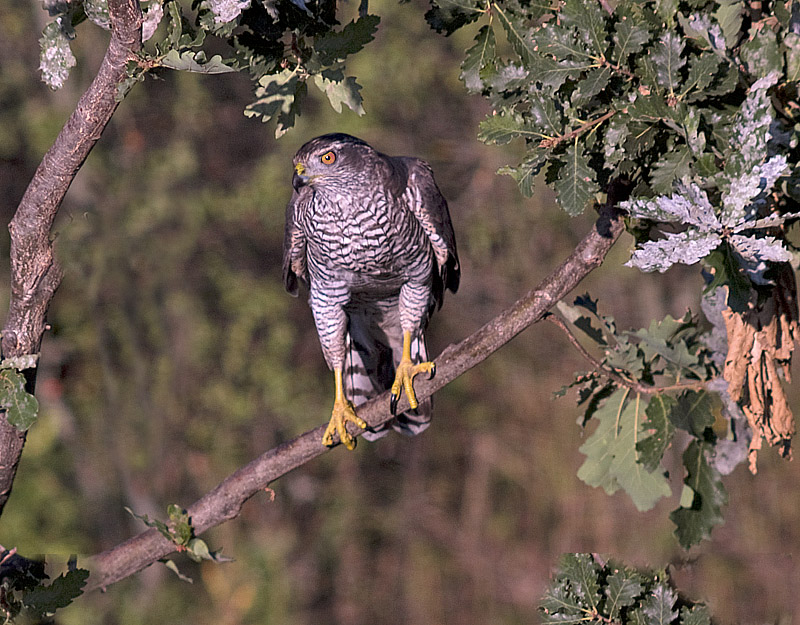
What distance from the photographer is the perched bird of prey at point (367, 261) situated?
2781 millimetres

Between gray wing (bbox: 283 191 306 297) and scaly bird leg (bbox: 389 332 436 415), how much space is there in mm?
475

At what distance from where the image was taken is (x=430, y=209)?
2.97 meters

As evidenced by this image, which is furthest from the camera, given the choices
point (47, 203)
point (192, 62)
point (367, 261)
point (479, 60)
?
point (367, 261)

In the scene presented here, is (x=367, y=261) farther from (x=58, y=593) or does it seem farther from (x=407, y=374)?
(x=58, y=593)

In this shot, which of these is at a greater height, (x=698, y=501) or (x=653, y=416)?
(x=653, y=416)

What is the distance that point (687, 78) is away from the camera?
1.64m

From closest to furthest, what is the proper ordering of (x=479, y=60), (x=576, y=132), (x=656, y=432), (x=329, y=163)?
1. (x=576, y=132)
2. (x=479, y=60)
3. (x=656, y=432)
4. (x=329, y=163)

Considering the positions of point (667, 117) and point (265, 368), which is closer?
point (667, 117)

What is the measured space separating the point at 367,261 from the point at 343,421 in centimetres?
56

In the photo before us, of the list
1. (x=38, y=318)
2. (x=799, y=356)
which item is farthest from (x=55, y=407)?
(x=799, y=356)

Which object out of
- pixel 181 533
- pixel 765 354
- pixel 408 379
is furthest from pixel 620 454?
pixel 181 533

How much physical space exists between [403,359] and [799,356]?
13.5 ft

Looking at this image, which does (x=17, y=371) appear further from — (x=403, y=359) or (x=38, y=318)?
(x=403, y=359)

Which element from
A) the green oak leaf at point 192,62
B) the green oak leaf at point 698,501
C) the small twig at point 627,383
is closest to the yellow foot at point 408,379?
the small twig at point 627,383
